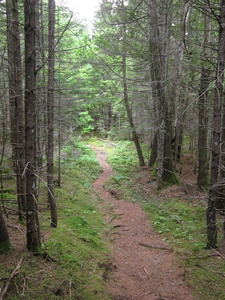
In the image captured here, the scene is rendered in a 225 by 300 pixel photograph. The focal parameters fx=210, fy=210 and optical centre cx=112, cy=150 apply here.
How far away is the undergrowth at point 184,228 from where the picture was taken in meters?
4.63

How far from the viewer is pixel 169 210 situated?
886cm

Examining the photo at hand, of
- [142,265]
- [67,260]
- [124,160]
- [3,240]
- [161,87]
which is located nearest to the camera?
[3,240]

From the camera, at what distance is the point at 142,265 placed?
5.88 metres

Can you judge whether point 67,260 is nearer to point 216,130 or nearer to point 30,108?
point 30,108

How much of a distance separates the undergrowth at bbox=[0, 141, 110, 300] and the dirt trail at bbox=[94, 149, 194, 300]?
1.36ft

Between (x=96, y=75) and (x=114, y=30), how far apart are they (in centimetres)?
386

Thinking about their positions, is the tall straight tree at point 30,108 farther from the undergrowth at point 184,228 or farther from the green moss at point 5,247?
the undergrowth at point 184,228

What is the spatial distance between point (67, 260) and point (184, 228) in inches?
165

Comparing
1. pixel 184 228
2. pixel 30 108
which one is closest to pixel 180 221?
pixel 184 228

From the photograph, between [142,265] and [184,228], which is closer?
[142,265]

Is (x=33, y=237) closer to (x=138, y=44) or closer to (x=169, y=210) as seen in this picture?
(x=169, y=210)

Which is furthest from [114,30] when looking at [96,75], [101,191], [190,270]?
[190,270]

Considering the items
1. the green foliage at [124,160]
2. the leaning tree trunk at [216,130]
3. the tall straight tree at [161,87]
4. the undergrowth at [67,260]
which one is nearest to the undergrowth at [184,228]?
the leaning tree trunk at [216,130]

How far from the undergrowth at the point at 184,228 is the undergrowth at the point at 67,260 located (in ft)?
6.76
